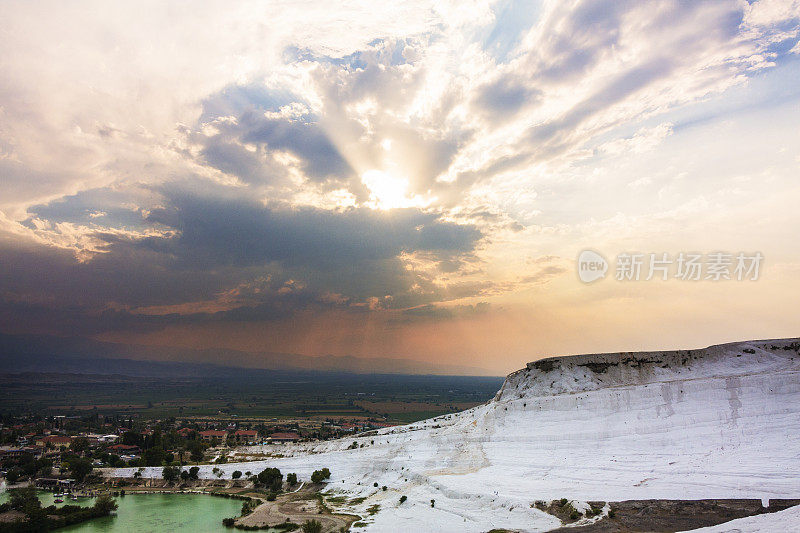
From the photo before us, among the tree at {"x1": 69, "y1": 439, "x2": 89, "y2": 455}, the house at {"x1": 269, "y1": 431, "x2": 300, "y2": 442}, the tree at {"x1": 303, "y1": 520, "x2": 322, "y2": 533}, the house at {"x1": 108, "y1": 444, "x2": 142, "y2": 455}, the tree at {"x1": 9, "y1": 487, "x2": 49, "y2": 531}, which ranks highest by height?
the tree at {"x1": 303, "y1": 520, "x2": 322, "y2": 533}

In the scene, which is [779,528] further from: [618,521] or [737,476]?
[737,476]

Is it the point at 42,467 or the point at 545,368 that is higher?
the point at 545,368

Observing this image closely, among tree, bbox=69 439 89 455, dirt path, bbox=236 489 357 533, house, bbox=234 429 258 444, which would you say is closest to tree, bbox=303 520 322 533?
dirt path, bbox=236 489 357 533

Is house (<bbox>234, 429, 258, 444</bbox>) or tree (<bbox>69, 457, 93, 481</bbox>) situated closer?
tree (<bbox>69, 457, 93, 481</bbox>)

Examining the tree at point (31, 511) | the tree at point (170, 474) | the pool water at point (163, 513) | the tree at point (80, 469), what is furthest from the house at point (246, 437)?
the tree at point (31, 511)

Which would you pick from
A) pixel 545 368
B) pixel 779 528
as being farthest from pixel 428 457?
pixel 779 528

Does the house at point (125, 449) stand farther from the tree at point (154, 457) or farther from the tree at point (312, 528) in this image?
the tree at point (312, 528)

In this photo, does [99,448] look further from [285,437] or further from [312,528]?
[312,528]

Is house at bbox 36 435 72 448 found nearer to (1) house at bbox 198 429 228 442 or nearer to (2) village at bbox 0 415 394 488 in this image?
(2) village at bbox 0 415 394 488
